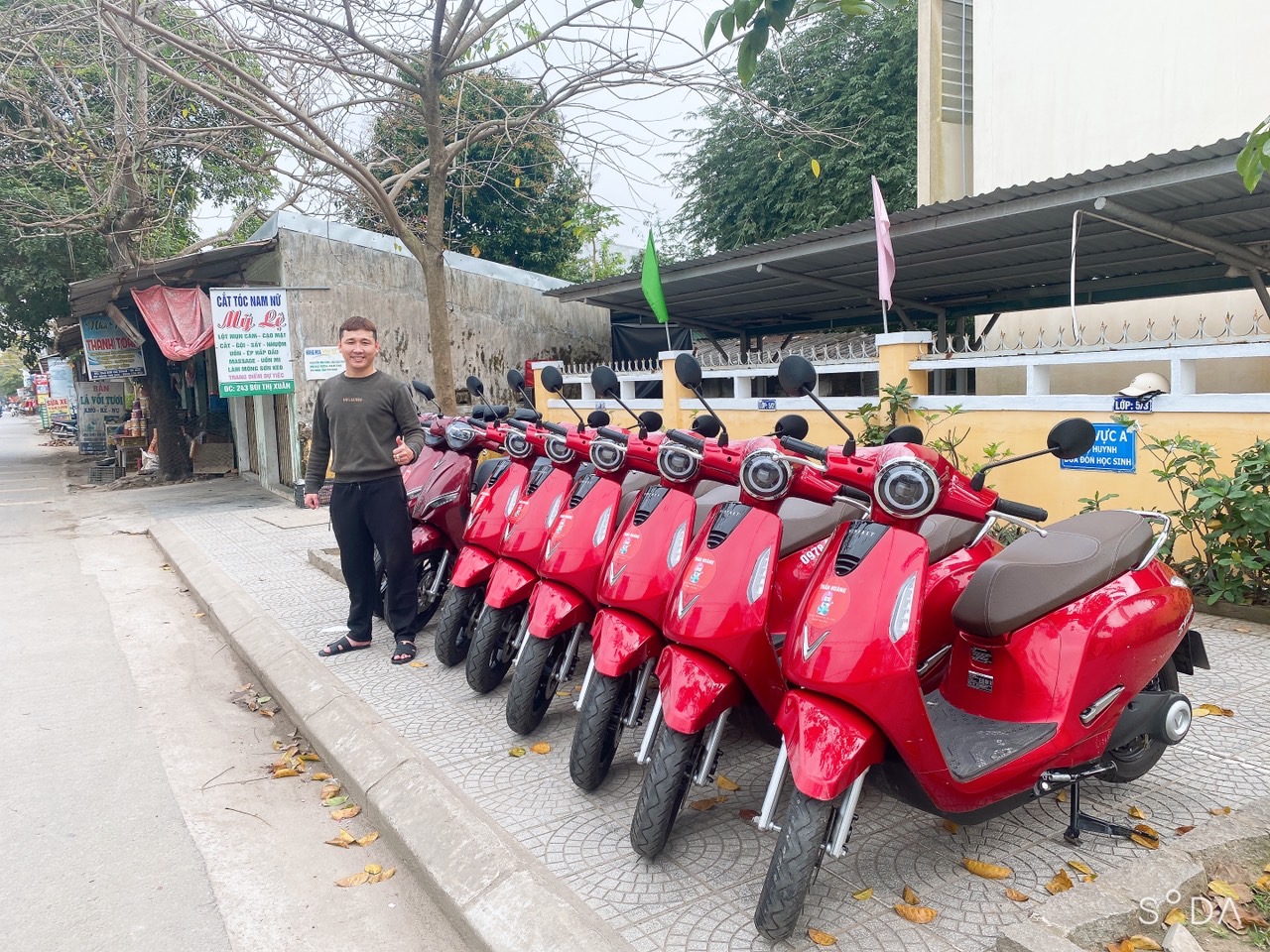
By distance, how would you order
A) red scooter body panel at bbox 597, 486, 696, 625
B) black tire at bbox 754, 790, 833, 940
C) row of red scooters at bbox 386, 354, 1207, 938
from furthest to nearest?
red scooter body panel at bbox 597, 486, 696, 625, row of red scooters at bbox 386, 354, 1207, 938, black tire at bbox 754, 790, 833, 940

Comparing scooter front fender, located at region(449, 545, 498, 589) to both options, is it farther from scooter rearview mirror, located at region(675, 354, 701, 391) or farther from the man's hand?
scooter rearview mirror, located at region(675, 354, 701, 391)

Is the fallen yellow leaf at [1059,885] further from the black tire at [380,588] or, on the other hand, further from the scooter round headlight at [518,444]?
the black tire at [380,588]

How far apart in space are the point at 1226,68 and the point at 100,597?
38.1 feet

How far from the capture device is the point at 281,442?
11.8 m

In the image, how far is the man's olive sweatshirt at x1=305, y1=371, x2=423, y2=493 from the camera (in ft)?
14.7

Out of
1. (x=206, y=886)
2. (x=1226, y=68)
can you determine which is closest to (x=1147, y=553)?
(x=206, y=886)

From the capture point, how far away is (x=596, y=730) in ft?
9.65

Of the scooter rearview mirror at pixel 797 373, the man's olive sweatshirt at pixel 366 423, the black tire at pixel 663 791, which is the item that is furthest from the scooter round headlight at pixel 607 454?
the man's olive sweatshirt at pixel 366 423

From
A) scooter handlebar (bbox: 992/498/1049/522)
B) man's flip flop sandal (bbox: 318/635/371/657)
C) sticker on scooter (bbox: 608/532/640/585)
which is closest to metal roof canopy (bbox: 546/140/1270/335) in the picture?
scooter handlebar (bbox: 992/498/1049/522)

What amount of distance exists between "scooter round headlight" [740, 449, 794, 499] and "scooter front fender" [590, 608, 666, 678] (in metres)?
0.65

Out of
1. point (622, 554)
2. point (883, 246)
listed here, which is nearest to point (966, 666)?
point (622, 554)

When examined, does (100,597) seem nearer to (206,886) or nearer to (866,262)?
(206,886)

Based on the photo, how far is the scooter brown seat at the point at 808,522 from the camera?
3240 millimetres

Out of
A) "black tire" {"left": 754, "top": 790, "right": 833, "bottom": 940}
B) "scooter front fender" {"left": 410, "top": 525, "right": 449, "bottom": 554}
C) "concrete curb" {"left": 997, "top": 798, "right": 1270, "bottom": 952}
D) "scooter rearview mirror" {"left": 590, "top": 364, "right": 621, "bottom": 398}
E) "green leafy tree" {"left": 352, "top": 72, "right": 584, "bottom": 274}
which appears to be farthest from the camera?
"green leafy tree" {"left": 352, "top": 72, "right": 584, "bottom": 274}
